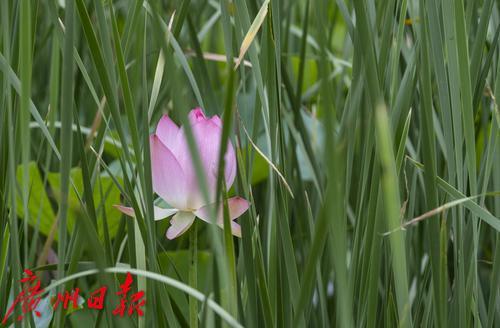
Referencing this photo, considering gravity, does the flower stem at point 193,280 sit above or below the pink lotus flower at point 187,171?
below

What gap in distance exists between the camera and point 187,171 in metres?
0.53

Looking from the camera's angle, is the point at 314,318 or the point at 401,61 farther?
the point at 401,61

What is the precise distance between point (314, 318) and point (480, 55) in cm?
30

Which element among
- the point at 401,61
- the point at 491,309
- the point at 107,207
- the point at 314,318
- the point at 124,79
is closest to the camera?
the point at 124,79

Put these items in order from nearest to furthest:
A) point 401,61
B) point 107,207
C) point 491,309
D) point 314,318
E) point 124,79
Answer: point 124,79 → point 491,309 → point 314,318 → point 401,61 → point 107,207

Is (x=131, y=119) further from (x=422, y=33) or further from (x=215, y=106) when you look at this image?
(x=215, y=106)

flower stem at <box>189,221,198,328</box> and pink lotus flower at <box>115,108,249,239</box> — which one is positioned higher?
pink lotus flower at <box>115,108,249,239</box>

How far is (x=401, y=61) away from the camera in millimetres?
876

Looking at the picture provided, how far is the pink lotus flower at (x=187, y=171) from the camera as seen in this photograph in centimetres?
51

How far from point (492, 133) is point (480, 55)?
0.21ft

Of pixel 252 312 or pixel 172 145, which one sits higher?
pixel 172 145

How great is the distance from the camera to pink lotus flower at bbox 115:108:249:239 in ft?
1.69

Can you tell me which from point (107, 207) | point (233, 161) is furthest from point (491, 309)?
point (107, 207)

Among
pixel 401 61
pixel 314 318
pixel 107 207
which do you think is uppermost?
pixel 401 61
